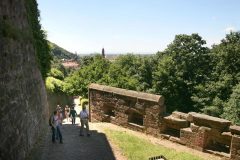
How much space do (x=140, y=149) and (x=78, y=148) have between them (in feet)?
8.08

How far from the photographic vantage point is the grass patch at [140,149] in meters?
12.3

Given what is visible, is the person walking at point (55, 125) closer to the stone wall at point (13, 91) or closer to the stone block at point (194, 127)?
the stone wall at point (13, 91)

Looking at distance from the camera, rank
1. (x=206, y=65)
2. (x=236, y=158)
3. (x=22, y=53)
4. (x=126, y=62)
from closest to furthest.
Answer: (x=22, y=53) < (x=236, y=158) < (x=206, y=65) < (x=126, y=62)

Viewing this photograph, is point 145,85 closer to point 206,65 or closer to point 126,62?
point 206,65

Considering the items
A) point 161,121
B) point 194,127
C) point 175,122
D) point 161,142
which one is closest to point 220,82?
point 161,121

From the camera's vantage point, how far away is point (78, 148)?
1232cm

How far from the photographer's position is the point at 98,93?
1744 centimetres

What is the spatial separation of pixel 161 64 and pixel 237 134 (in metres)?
30.4

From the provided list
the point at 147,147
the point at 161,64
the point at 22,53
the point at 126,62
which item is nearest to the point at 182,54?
the point at 161,64

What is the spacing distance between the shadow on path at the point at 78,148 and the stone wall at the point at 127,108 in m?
1.92

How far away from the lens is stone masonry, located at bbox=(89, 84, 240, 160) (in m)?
12.7

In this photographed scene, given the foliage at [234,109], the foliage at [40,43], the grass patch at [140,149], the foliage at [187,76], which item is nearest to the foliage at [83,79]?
the foliage at [187,76]

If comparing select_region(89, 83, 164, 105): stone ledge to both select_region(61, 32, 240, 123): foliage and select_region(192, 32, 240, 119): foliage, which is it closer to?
select_region(61, 32, 240, 123): foliage

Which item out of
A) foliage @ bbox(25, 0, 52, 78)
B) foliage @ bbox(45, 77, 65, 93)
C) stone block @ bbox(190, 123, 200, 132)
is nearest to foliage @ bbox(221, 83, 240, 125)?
foliage @ bbox(45, 77, 65, 93)
